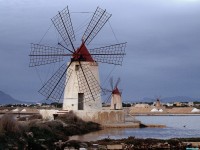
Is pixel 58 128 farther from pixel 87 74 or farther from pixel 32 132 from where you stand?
pixel 87 74

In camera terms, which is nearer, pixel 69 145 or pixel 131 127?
pixel 69 145

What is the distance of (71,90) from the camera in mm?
26500

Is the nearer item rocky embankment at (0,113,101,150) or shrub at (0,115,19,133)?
rocky embankment at (0,113,101,150)

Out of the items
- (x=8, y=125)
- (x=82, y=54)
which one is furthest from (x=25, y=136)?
(x=82, y=54)

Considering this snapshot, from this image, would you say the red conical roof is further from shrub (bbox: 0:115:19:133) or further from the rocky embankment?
shrub (bbox: 0:115:19:133)

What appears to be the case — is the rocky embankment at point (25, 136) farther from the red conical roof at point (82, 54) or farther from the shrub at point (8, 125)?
the red conical roof at point (82, 54)

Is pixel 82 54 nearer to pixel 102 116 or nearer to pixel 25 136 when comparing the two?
pixel 102 116

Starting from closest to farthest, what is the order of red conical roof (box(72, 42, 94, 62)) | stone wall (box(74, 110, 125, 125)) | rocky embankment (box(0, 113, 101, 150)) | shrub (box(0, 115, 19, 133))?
rocky embankment (box(0, 113, 101, 150)) < shrub (box(0, 115, 19, 133)) < stone wall (box(74, 110, 125, 125)) < red conical roof (box(72, 42, 94, 62))

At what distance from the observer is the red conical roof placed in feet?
86.3

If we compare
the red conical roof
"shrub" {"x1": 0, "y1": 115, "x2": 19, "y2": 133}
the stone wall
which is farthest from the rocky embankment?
the red conical roof

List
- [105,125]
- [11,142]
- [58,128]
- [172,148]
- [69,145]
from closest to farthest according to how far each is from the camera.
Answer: [11,142], [69,145], [172,148], [58,128], [105,125]

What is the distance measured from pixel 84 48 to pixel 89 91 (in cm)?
235

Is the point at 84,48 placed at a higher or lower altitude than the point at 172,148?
higher

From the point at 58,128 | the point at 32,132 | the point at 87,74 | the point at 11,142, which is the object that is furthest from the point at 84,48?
the point at 11,142
